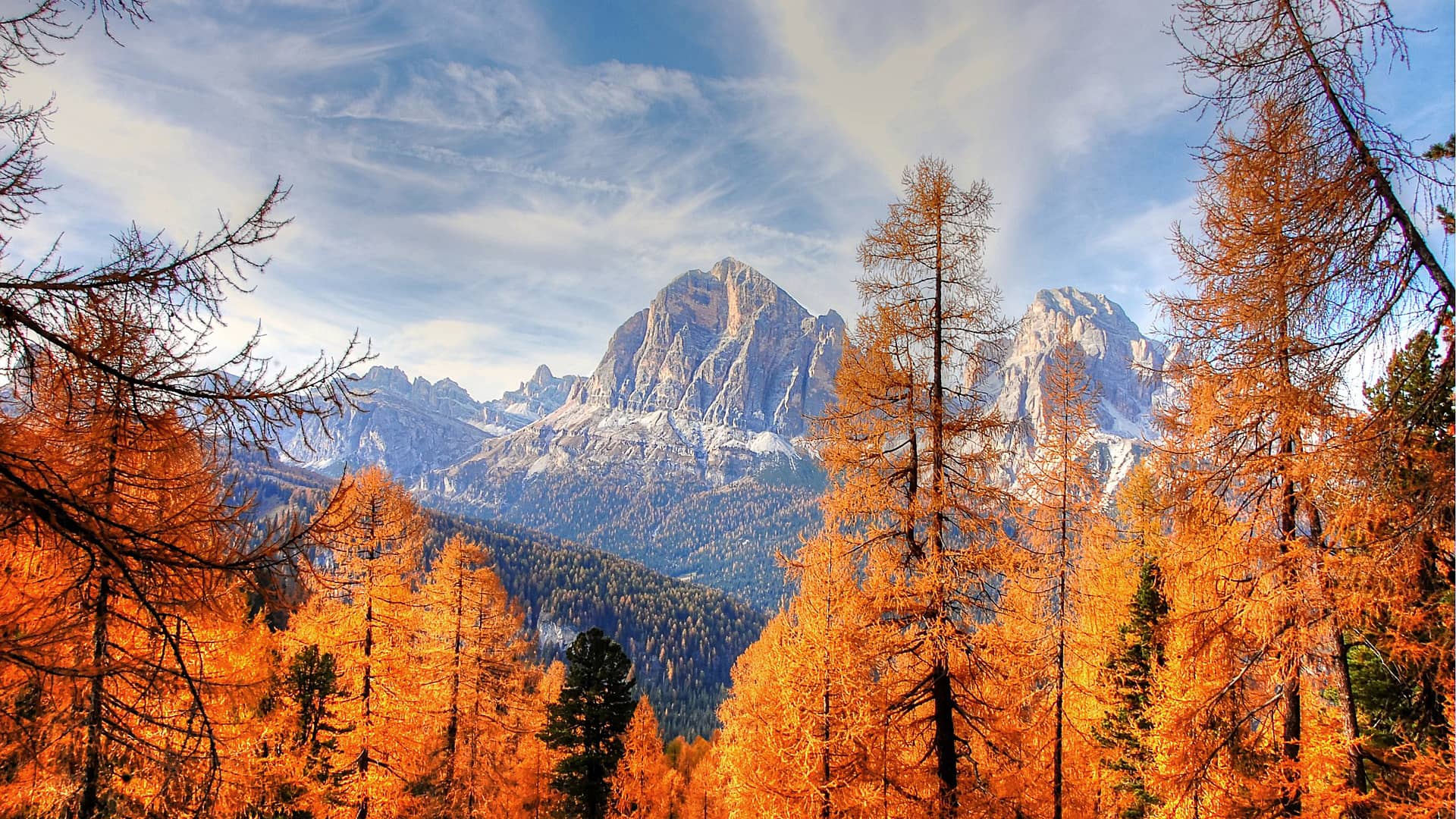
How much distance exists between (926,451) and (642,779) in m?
25.5

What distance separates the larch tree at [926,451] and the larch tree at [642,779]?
18728 mm

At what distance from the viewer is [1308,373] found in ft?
17.9

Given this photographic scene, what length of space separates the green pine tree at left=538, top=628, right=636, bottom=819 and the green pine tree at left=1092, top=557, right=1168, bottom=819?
12.6 metres

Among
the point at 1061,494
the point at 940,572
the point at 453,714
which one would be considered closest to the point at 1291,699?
the point at 940,572

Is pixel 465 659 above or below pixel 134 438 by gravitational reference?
below

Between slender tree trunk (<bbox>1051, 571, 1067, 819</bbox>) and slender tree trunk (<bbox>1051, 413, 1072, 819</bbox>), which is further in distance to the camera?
slender tree trunk (<bbox>1051, 571, 1067, 819</bbox>)

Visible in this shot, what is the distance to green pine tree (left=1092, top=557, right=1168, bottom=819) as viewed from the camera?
13.2 metres

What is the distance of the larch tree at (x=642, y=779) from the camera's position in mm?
23531

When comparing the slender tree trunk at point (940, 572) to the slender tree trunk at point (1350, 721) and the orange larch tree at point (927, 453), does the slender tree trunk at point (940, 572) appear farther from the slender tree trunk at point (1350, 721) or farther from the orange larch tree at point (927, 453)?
the slender tree trunk at point (1350, 721)

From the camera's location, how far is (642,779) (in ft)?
87.0

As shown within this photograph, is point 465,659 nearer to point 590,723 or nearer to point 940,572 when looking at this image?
point 590,723

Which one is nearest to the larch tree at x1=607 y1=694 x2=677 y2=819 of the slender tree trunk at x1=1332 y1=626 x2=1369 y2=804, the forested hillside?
the slender tree trunk at x1=1332 y1=626 x2=1369 y2=804

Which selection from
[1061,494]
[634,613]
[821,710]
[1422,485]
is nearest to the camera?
[1422,485]

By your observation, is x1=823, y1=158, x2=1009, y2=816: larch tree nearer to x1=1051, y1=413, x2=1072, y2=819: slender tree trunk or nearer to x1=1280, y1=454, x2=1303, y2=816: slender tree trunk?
x1=1280, y1=454, x2=1303, y2=816: slender tree trunk
